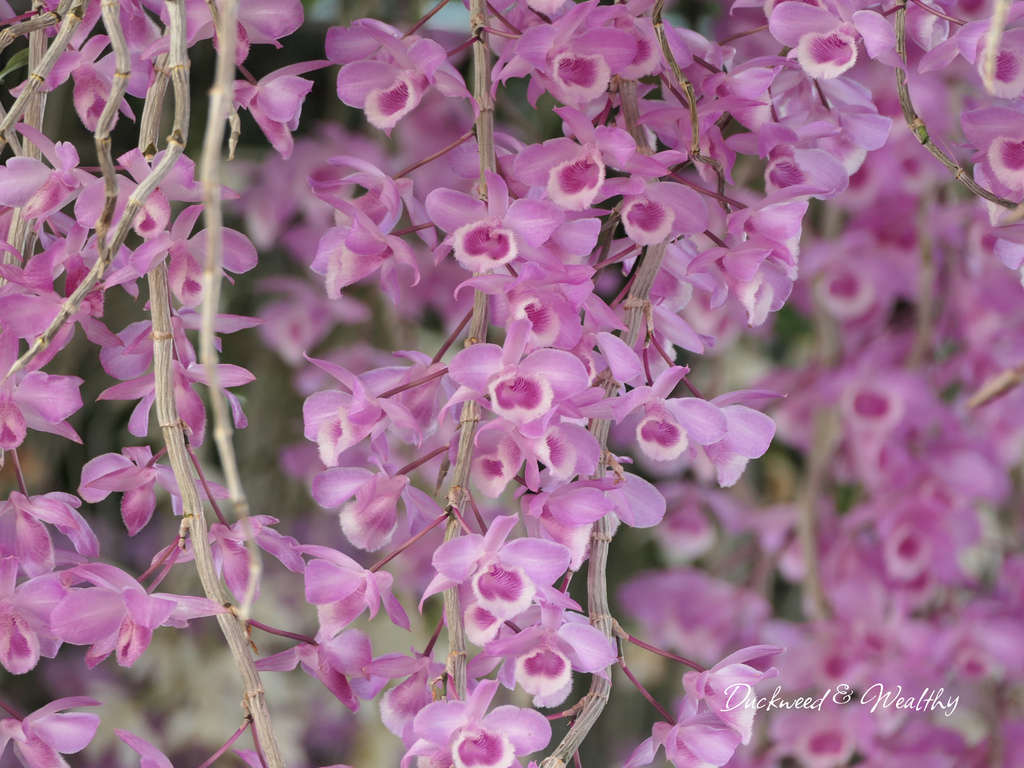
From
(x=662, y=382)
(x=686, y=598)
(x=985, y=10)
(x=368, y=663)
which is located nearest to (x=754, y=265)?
(x=662, y=382)

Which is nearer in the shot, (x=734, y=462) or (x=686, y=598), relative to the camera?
(x=734, y=462)

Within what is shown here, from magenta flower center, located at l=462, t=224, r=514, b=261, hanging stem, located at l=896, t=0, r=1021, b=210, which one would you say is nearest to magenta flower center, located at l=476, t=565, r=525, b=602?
magenta flower center, located at l=462, t=224, r=514, b=261

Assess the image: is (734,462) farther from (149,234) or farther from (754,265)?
(149,234)

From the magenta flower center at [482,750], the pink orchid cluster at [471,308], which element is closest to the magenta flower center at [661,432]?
the pink orchid cluster at [471,308]

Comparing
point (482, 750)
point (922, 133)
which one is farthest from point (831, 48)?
point (482, 750)

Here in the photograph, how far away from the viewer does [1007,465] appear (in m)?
0.93

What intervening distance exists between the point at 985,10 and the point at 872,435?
1.07ft

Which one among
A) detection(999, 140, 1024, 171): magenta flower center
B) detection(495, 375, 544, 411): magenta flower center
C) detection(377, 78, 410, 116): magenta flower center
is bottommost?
detection(495, 375, 544, 411): magenta flower center

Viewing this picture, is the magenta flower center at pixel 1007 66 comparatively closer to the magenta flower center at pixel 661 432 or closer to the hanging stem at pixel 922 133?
the hanging stem at pixel 922 133

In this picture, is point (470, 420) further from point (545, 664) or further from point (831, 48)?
point (831, 48)

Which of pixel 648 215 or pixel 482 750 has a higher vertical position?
pixel 648 215

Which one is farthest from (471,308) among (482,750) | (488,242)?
(482,750)

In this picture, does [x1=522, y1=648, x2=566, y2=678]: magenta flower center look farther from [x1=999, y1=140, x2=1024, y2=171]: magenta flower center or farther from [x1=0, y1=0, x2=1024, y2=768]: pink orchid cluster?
[x1=999, y1=140, x2=1024, y2=171]: magenta flower center

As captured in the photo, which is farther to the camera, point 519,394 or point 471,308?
point 471,308
